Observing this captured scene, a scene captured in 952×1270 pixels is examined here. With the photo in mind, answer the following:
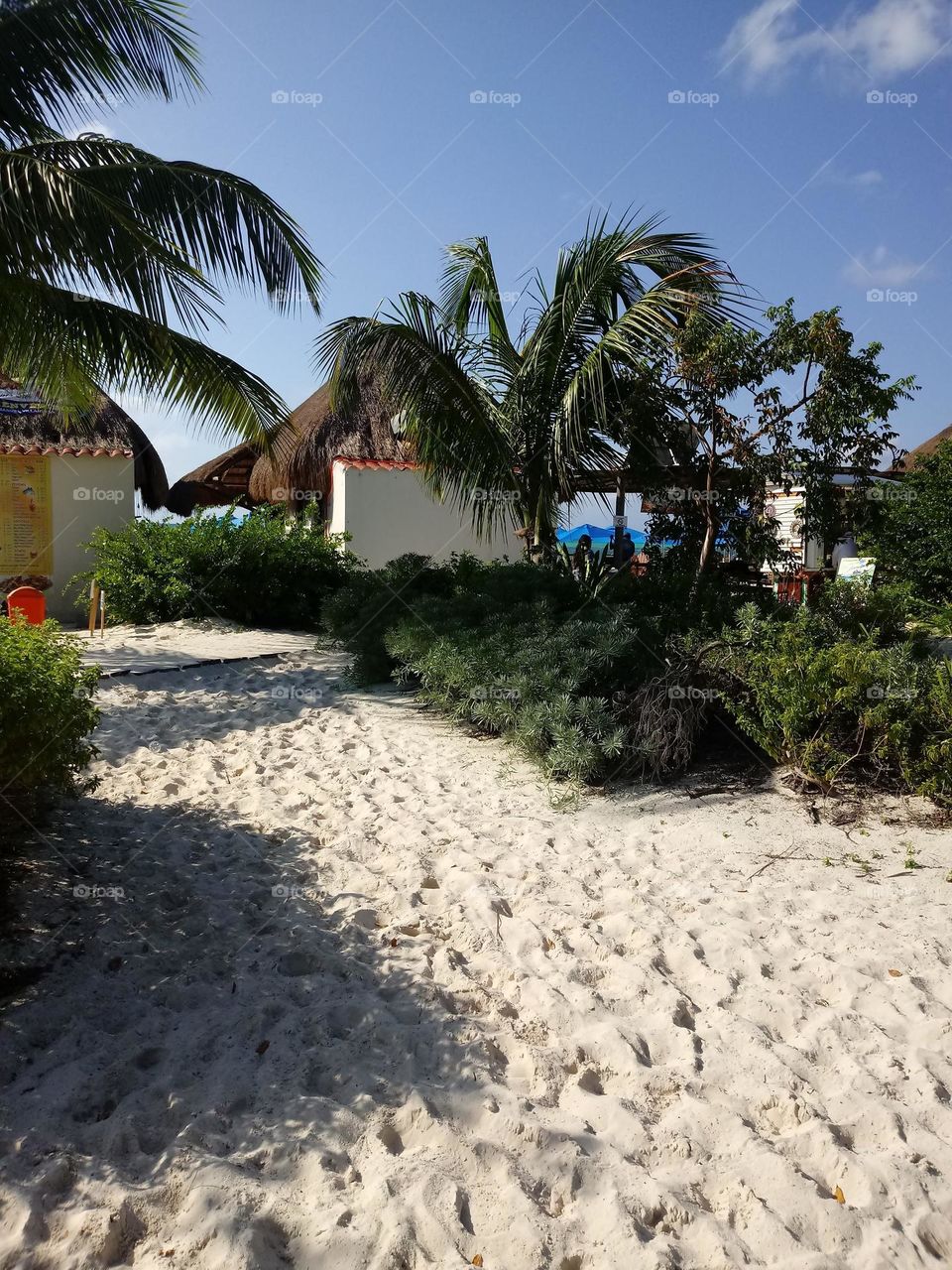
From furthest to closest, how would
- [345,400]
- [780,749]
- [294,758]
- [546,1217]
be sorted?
[345,400], [294,758], [780,749], [546,1217]

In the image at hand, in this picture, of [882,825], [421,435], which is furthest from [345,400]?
[882,825]

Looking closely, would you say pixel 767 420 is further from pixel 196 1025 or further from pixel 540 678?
pixel 196 1025

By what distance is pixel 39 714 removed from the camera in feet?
11.9

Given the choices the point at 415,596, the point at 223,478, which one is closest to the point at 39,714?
the point at 415,596

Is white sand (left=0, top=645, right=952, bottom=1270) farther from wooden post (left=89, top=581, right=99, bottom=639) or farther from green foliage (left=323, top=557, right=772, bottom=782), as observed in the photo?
wooden post (left=89, top=581, right=99, bottom=639)

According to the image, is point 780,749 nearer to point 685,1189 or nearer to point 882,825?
point 882,825

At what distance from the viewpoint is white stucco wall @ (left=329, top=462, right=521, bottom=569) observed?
13.6 m

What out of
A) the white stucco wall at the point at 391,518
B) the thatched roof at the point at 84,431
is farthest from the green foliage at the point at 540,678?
the thatched roof at the point at 84,431

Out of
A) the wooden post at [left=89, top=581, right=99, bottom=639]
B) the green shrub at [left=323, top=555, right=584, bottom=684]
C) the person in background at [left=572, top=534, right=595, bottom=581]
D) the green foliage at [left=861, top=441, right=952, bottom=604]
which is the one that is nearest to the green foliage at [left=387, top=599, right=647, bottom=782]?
the green shrub at [left=323, top=555, right=584, bottom=684]

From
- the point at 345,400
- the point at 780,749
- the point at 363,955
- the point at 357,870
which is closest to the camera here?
the point at 363,955

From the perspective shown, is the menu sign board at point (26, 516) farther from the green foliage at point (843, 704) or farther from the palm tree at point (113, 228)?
the green foliage at point (843, 704)

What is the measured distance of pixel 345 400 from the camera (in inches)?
344

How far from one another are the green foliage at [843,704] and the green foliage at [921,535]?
5.03 meters

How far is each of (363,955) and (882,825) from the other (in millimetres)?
2708
